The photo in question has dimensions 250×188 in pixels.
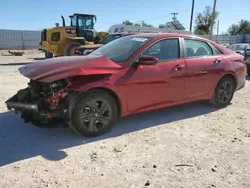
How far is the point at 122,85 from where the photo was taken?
438 centimetres

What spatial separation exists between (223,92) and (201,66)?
39.8 inches

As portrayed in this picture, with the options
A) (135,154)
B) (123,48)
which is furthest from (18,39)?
(135,154)

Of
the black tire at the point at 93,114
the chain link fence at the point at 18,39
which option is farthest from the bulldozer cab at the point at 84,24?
the chain link fence at the point at 18,39

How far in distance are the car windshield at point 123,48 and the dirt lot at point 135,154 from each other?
1.18 metres

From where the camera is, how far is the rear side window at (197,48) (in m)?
5.40

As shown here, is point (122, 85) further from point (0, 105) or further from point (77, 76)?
point (0, 105)

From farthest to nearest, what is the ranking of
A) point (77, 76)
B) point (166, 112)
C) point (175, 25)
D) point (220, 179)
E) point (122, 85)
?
point (175, 25) < point (166, 112) < point (122, 85) < point (77, 76) < point (220, 179)

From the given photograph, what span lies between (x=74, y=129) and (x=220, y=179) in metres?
2.12

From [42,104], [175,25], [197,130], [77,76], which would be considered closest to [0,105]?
[42,104]

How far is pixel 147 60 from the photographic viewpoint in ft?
14.7

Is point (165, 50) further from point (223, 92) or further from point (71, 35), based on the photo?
point (71, 35)

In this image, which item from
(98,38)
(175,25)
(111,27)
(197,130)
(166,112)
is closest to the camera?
(197,130)

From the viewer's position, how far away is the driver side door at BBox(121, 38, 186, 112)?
14.9 feet

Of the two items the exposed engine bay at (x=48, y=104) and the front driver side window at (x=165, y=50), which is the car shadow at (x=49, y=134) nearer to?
the exposed engine bay at (x=48, y=104)
